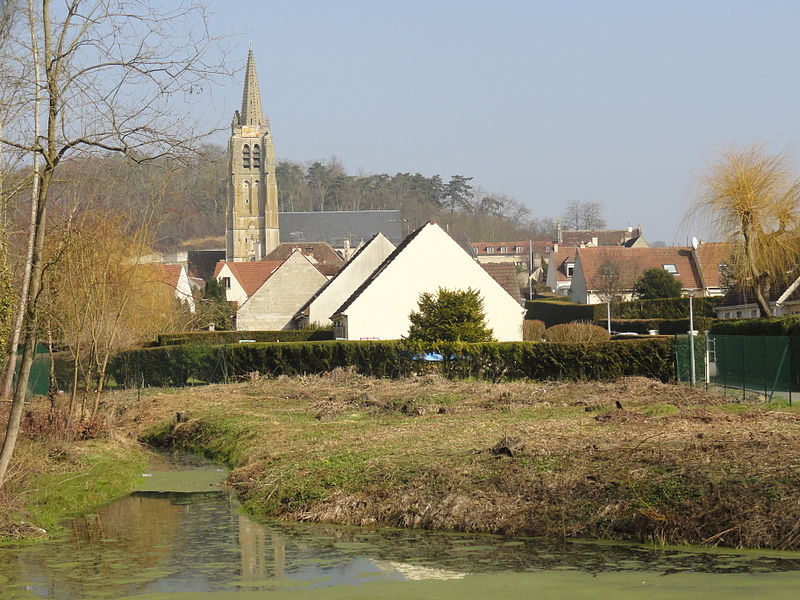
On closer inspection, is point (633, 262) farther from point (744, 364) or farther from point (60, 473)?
point (60, 473)

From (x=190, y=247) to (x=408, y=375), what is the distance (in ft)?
467

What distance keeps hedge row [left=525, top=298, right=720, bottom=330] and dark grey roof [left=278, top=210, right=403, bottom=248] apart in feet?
247

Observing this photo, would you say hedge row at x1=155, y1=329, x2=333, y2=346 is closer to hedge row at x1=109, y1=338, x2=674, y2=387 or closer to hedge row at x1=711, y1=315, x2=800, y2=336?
hedge row at x1=109, y1=338, x2=674, y2=387

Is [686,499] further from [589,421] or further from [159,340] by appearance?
[159,340]

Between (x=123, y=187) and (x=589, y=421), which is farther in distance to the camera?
(x=589, y=421)

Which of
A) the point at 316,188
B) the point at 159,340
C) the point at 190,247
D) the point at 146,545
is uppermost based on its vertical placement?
the point at 316,188

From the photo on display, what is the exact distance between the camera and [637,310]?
68.8 metres

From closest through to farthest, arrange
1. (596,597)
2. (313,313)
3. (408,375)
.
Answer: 1. (596,597)
2. (408,375)
3. (313,313)

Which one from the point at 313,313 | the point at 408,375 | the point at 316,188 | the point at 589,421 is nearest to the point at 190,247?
the point at 316,188

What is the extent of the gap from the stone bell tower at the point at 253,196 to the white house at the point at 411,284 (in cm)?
9239

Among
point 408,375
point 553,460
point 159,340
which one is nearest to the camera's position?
point 553,460

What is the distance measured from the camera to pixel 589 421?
67.0 ft

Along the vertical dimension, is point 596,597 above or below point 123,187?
below

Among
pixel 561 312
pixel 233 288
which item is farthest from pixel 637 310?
pixel 233 288
